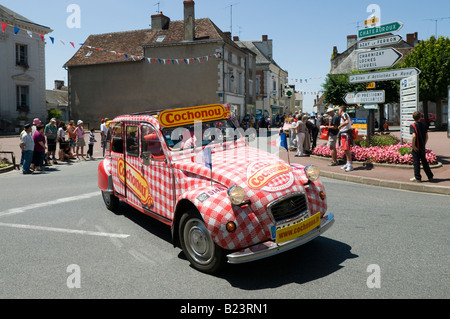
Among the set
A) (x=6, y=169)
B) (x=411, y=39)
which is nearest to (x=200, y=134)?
(x=6, y=169)

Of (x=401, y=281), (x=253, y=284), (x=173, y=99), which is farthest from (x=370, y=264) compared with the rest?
(x=173, y=99)

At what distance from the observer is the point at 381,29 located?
12.4 m

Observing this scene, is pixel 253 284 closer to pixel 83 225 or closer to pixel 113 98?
pixel 83 225

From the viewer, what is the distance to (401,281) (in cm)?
386

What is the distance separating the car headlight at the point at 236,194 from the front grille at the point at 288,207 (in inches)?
12.6

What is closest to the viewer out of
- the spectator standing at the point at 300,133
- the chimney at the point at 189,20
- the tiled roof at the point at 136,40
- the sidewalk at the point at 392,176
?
the sidewalk at the point at 392,176

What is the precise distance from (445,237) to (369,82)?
9232 millimetres

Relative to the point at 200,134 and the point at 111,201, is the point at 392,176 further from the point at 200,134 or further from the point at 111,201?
the point at 111,201

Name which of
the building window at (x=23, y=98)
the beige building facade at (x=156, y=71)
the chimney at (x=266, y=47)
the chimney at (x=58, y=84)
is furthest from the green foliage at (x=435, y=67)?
the chimney at (x=58, y=84)

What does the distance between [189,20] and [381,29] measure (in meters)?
27.8

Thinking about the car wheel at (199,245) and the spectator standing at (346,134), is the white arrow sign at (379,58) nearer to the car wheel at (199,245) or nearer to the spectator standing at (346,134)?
the spectator standing at (346,134)

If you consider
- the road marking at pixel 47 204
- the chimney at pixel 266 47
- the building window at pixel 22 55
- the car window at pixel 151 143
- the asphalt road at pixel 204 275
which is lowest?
the asphalt road at pixel 204 275

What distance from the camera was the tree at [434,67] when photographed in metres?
32.3

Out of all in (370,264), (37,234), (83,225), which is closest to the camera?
(370,264)
